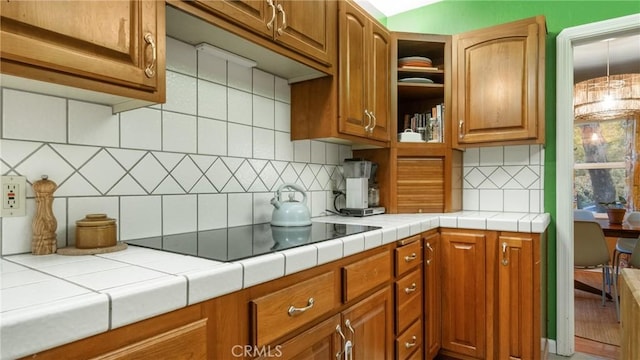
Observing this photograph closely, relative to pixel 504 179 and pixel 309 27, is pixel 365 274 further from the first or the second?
pixel 504 179

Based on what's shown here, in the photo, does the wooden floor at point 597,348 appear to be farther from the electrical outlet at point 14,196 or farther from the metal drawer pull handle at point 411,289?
the electrical outlet at point 14,196

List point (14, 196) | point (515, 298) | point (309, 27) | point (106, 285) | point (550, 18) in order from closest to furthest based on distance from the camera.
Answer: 1. point (106, 285)
2. point (14, 196)
3. point (309, 27)
4. point (515, 298)
5. point (550, 18)

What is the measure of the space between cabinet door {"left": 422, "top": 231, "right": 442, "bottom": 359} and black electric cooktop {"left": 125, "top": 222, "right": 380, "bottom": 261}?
581 millimetres

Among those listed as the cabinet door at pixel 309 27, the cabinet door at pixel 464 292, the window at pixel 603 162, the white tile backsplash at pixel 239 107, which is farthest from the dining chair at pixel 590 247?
the white tile backsplash at pixel 239 107

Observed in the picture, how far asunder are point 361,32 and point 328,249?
53.4 inches

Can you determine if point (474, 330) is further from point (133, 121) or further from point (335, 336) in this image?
point (133, 121)

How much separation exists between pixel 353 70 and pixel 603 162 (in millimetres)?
4953

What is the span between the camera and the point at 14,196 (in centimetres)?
101

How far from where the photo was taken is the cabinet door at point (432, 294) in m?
1.94

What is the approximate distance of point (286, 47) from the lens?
1505mm

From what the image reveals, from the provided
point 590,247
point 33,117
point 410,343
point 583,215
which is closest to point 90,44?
point 33,117

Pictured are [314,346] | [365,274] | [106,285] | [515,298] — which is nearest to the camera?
[106,285]

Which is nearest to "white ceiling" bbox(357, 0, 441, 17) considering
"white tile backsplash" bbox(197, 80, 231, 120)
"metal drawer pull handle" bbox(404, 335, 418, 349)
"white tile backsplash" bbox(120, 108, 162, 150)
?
"white tile backsplash" bbox(197, 80, 231, 120)

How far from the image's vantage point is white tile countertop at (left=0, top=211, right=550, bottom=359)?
1.81ft
